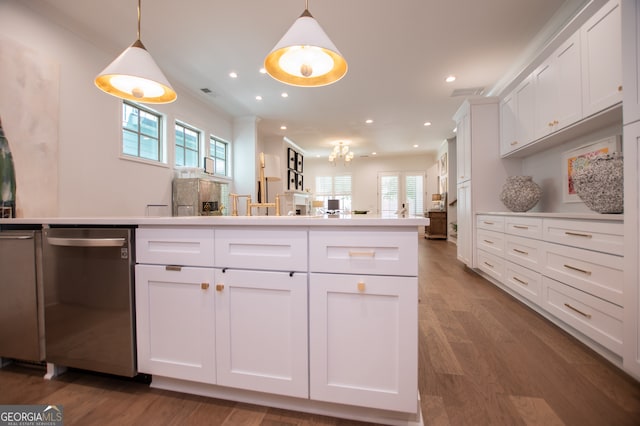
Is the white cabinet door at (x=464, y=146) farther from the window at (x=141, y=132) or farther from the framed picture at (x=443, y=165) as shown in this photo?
the window at (x=141, y=132)

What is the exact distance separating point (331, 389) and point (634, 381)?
1.66 meters

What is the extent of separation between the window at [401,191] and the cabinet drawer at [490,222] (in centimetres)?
588

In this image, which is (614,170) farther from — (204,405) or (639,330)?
(204,405)

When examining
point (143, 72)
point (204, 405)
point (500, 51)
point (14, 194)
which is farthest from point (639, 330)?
point (14, 194)

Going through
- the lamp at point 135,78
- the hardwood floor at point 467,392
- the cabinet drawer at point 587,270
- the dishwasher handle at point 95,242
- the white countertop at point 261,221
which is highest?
the lamp at point 135,78

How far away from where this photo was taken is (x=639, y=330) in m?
1.32

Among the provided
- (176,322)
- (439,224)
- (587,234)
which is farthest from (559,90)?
(439,224)

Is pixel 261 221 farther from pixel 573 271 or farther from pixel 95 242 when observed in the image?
pixel 573 271

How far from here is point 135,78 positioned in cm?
151

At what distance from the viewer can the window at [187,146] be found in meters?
4.14

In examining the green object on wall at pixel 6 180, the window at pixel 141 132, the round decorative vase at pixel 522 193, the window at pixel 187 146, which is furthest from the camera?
the window at pixel 187 146

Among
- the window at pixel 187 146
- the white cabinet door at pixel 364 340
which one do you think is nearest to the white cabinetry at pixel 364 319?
the white cabinet door at pixel 364 340

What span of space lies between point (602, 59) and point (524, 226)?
55.0 inches

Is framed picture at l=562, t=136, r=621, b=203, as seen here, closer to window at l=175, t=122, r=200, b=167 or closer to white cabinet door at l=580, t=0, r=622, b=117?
white cabinet door at l=580, t=0, r=622, b=117
